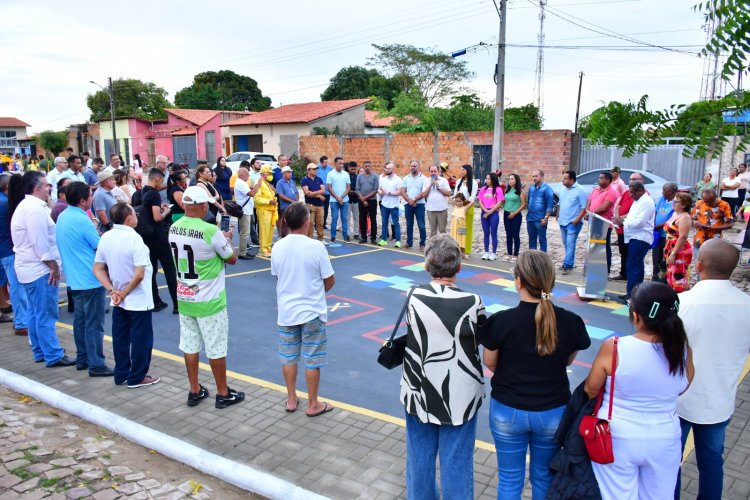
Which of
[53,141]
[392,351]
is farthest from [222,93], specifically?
[392,351]

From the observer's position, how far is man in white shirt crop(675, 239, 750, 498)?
3146 mm

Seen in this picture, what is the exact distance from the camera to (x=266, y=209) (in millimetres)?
11312

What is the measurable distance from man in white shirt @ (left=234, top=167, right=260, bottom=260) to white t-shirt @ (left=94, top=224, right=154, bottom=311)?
236 inches

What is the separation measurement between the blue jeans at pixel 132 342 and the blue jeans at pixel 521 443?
3570 millimetres

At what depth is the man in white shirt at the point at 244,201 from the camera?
1120 cm

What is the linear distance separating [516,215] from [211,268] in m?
7.63

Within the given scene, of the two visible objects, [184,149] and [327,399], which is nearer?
[327,399]

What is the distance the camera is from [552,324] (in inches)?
111

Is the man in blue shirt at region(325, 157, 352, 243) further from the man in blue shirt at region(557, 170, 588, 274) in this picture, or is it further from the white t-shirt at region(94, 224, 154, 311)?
the white t-shirt at region(94, 224, 154, 311)

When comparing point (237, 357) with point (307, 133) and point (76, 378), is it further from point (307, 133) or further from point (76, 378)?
point (307, 133)

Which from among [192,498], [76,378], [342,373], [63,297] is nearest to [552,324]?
[192,498]

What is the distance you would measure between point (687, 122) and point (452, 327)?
56.5 inches

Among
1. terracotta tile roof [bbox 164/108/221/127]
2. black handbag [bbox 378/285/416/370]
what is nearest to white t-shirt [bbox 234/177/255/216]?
black handbag [bbox 378/285/416/370]

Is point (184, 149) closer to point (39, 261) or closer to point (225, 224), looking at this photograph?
point (39, 261)
